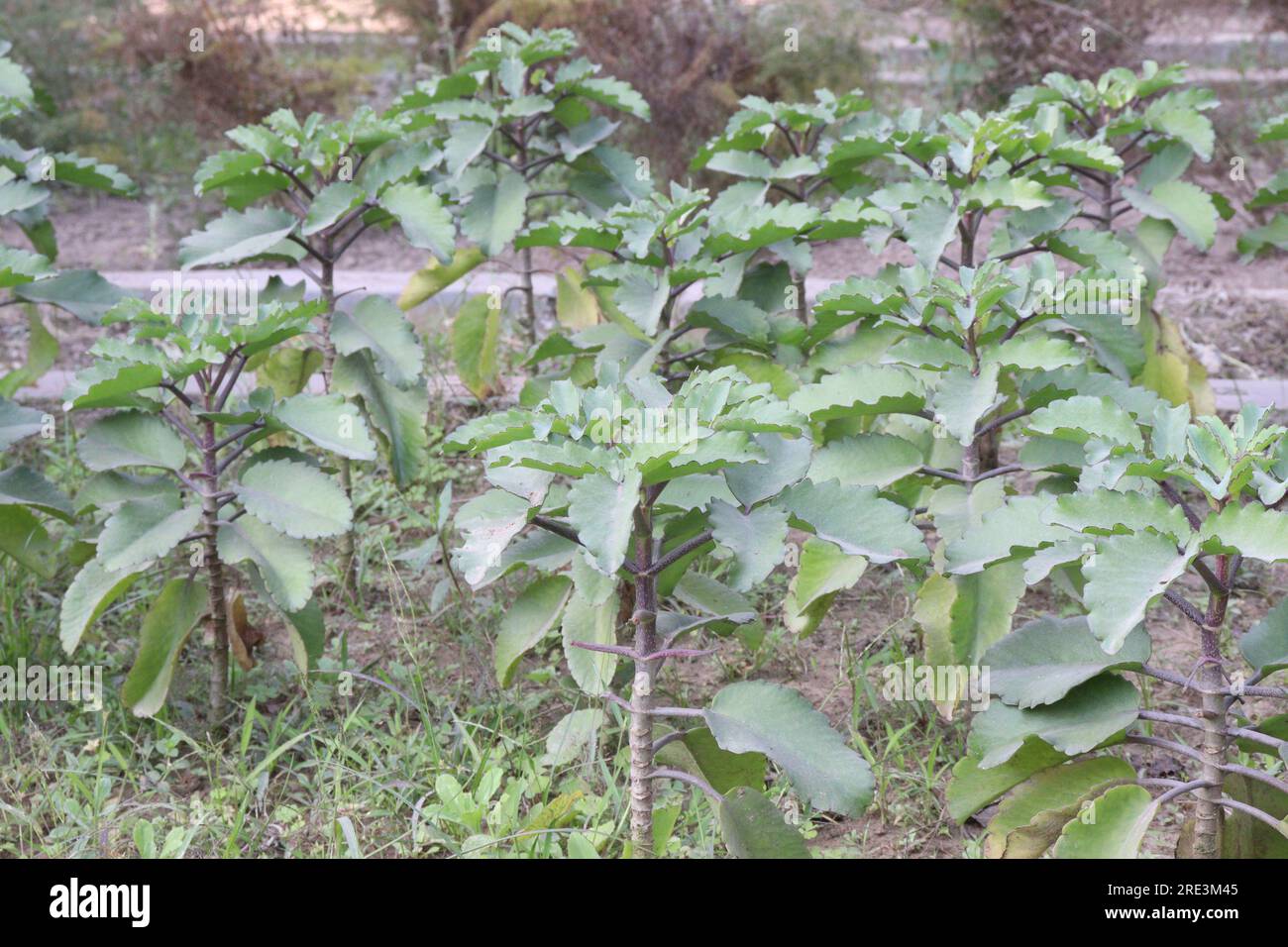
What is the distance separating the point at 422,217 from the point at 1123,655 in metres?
1.99

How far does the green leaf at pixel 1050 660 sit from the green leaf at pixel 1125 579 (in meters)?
0.24

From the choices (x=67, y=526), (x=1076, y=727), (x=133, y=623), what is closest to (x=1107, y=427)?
(x=1076, y=727)

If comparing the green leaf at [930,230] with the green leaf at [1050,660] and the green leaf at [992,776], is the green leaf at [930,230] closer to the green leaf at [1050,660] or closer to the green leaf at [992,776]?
the green leaf at [1050,660]

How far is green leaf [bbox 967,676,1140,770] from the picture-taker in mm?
2209

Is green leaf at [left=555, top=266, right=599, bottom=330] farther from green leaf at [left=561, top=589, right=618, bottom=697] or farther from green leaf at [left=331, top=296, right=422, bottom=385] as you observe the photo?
green leaf at [left=561, top=589, right=618, bottom=697]

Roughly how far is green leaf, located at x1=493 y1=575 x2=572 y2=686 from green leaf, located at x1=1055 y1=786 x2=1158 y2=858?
3.56 ft

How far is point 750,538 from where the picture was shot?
7.05 feet

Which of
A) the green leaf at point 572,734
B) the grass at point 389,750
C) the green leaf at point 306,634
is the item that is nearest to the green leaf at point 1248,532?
the grass at point 389,750

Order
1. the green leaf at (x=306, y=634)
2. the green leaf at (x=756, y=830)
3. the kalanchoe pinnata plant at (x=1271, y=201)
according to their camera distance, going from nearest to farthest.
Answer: the green leaf at (x=756, y=830)
the green leaf at (x=306, y=634)
the kalanchoe pinnata plant at (x=1271, y=201)

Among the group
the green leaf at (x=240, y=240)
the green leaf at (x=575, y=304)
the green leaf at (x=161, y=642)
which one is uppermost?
the green leaf at (x=240, y=240)

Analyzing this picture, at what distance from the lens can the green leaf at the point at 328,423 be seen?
9.20 ft

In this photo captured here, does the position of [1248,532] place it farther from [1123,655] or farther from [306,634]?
[306,634]

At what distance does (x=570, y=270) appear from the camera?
4301mm

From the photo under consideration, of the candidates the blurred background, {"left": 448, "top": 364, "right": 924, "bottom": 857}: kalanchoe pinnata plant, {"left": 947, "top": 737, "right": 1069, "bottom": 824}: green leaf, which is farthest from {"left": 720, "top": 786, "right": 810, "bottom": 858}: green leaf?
the blurred background
